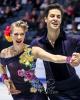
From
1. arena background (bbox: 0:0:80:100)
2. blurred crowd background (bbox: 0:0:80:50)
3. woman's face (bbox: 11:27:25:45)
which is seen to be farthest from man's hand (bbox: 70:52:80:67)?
blurred crowd background (bbox: 0:0:80:50)

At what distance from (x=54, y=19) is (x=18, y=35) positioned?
1.49 feet

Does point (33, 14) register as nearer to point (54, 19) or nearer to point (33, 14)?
point (33, 14)

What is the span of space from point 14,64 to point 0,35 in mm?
7595

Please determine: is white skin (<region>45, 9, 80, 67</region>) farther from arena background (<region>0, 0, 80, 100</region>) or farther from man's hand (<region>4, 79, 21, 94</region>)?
arena background (<region>0, 0, 80, 100</region>)

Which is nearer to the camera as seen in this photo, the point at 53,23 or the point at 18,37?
the point at 53,23

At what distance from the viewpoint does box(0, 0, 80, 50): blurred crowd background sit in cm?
984

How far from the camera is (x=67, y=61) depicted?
2447 mm

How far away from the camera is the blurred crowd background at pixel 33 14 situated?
9.84 meters

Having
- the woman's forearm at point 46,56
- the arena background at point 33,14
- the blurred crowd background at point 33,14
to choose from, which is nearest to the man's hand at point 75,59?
the woman's forearm at point 46,56

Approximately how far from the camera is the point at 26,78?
2949 millimetres

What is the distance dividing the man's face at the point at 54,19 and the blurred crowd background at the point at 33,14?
6361 mm

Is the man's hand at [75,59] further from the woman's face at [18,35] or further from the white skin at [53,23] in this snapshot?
the woman's face at [18,35]

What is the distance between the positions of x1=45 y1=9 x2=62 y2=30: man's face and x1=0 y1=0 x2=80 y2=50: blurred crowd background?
6.36 meters

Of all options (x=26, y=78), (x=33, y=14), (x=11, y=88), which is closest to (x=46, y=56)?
(x=26, y=78)
